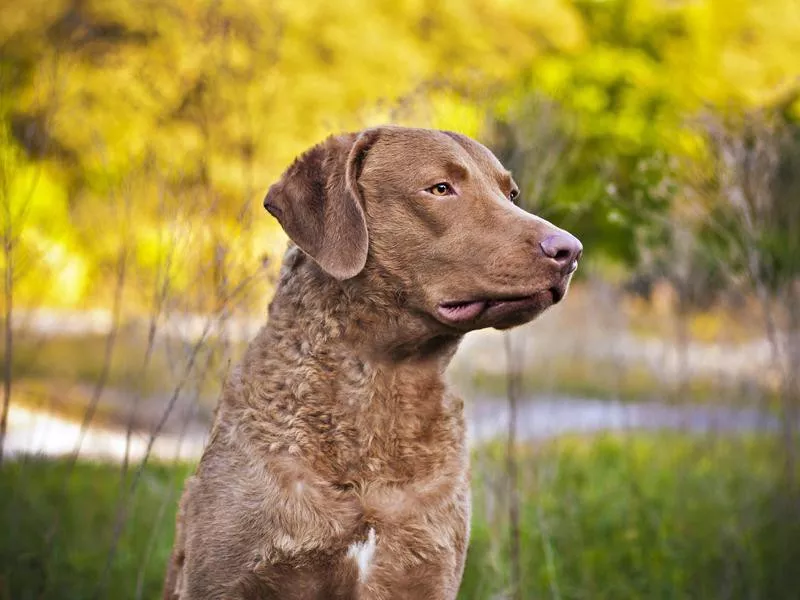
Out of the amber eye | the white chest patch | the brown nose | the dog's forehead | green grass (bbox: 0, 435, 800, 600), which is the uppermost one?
the dog's forehead

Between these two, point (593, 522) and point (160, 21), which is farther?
point (160, 21)

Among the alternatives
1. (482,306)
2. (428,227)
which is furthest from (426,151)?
(482,306)

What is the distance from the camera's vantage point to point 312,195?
10.5 ft

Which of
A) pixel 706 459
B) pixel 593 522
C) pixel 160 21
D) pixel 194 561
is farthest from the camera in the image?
pixel 160 21

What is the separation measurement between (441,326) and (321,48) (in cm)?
1728

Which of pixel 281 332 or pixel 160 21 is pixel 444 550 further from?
pixel 160 21

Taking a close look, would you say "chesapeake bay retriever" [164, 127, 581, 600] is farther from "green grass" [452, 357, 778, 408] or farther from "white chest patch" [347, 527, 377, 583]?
"green grass" [452, 357, 778, 408]

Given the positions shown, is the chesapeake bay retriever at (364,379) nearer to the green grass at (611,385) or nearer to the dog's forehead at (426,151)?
the dog's forehead at (426,151)

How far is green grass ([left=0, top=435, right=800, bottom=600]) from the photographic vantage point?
4.86 m

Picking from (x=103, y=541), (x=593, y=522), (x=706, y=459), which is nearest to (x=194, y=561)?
(x=103, y=541)

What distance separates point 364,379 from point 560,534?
11.3ft

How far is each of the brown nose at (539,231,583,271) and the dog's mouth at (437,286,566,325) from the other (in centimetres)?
8

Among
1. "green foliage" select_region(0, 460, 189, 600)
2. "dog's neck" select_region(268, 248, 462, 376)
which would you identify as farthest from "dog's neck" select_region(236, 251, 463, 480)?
"green foliage" select_region(0, 460, 189, 600)

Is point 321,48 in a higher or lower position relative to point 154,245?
higher
